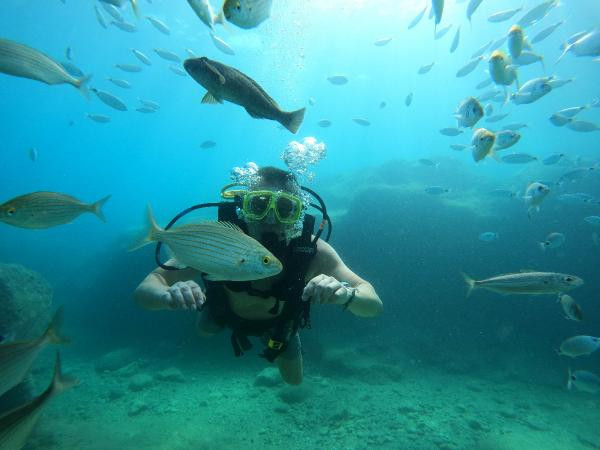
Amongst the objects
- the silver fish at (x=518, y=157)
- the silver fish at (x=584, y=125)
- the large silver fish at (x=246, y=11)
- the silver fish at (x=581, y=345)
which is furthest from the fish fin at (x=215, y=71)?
the silver fish at (x=584, y=125)

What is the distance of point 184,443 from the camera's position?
229 inches

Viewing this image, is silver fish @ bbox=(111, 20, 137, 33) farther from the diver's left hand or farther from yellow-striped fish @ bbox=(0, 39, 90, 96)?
the diver's left hand

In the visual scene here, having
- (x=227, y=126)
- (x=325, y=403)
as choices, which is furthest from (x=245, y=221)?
(x=227, y=126)

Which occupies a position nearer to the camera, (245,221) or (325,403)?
(245,221)

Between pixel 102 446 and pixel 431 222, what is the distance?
13.2 m

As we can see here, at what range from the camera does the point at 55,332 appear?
7.82 ft

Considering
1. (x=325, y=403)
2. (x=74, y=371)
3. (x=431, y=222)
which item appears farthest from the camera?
(x=431, y=222)

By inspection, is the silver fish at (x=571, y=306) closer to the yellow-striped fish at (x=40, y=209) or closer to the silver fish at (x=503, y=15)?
the yellow-striped fish at (x=40, y=209)

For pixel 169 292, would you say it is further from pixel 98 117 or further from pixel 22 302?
pixel 98 117

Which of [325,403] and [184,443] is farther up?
[325,403]

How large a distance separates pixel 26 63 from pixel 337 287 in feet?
11.9

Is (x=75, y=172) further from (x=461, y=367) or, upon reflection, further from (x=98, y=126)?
(x=461, y=367)

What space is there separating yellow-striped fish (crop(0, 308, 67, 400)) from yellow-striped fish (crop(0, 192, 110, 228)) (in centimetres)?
135

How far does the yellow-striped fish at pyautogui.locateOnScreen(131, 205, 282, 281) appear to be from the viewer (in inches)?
70.4
